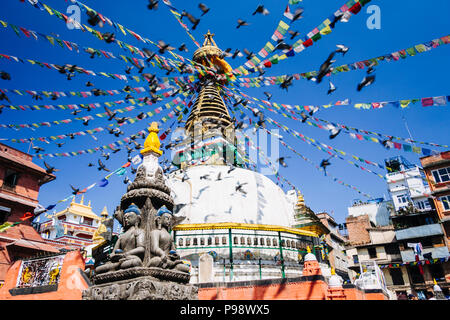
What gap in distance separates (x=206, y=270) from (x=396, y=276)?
24.9 metres

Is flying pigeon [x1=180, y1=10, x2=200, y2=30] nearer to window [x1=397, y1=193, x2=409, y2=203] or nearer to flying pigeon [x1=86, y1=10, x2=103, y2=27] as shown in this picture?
flying pigeon [x1=86, y1=10, x2=103, y2=27]

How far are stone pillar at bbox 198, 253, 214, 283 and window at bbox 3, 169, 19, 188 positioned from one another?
14110mm

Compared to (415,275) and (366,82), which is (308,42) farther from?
(415,275)

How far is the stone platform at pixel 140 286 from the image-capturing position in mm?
4953

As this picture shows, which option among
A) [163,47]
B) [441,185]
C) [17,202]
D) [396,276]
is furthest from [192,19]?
[396,276]

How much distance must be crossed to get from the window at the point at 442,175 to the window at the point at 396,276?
9.28 meters

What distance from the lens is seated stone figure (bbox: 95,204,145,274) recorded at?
5469mm

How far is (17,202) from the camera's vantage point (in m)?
17.6

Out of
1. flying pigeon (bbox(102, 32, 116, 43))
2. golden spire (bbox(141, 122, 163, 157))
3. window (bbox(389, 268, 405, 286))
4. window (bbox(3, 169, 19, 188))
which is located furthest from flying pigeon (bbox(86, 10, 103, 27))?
window (bbox(389, 268, 405, 286))

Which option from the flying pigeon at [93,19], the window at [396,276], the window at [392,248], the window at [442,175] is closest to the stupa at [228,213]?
the flying pigeon at [93,19]

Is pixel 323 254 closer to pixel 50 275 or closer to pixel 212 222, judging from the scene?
pixel 212 222

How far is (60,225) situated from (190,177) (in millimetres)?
24095

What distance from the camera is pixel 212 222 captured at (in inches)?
555
